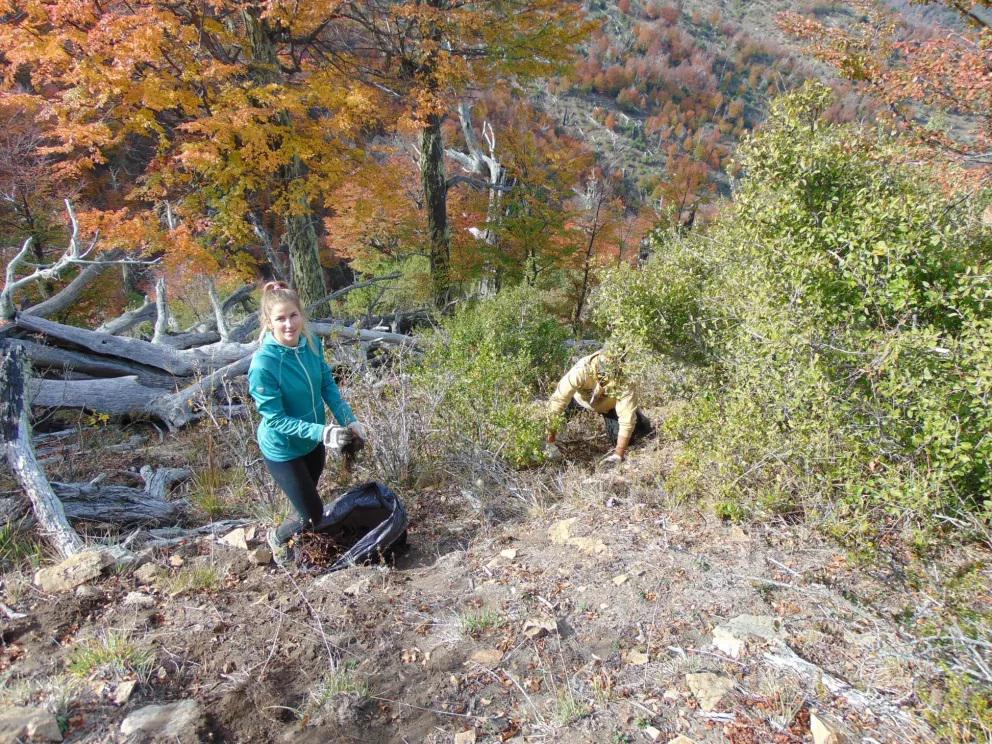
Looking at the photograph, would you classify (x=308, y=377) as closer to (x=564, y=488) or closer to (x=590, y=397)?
(x=564, y=488)

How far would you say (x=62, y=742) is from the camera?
1894 millimetres

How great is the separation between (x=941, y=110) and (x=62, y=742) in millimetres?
9276

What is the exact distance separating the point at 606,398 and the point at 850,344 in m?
2.16

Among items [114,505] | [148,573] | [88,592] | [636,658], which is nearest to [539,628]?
[636,658]

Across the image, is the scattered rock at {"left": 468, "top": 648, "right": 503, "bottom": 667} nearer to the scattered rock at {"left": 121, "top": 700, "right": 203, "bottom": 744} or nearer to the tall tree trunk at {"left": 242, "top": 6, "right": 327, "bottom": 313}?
the scattered rock at {"left": 121, "top": 700, "right": 203, "bottom": 744}

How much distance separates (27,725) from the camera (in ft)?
6.17

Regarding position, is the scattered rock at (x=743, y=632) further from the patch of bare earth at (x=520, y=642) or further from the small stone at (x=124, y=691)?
the small stone at (x=124, y=691)

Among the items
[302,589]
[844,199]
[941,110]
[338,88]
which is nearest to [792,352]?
[844,199]

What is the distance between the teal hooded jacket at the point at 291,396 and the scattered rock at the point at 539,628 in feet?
4.21

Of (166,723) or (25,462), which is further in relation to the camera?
(25,462)

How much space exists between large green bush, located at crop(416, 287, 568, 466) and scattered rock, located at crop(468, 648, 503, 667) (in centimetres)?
183

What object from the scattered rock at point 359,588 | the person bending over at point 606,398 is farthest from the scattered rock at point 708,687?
the person bending over at point 606,398

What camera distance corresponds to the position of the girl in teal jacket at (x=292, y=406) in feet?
8.59

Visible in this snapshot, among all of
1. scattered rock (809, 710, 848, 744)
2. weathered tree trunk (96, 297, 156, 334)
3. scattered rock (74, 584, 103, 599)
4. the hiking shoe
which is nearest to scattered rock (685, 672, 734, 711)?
scattered rock (809, 710, 848, 744)
